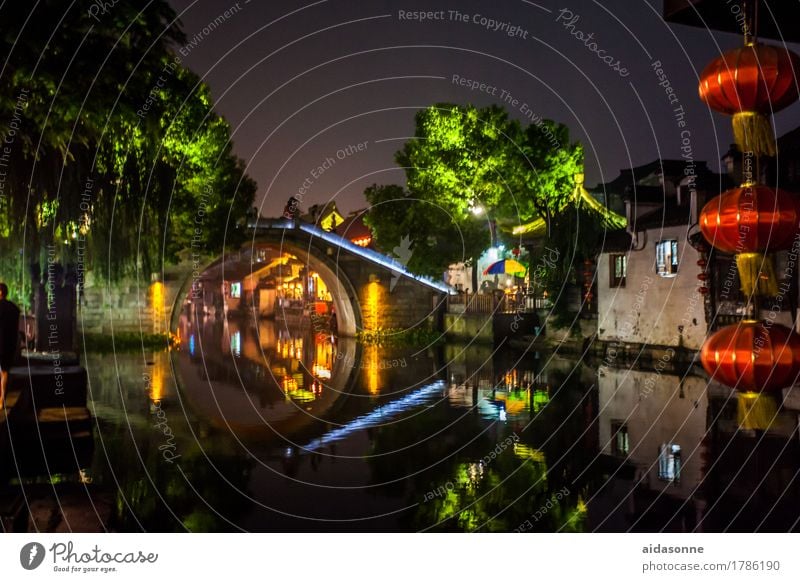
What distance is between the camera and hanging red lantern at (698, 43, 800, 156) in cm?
692

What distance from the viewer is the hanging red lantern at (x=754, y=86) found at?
6922 mm

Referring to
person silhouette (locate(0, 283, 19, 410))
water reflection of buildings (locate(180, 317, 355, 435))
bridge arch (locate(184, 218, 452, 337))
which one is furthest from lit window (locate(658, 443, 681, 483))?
bridge arch (locate(184, 218, 452, 337))

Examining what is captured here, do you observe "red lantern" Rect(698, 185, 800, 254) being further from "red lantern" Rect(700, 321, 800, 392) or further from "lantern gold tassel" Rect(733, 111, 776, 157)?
"red lantern" Rect(700, 321, 800, 392)

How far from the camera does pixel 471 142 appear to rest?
37031mm

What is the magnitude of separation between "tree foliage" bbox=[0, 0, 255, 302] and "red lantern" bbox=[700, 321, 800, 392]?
6574 mm

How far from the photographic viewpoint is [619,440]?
14031 millimetres

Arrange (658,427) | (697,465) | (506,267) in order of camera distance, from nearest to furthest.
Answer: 1. (697,465)
2. (658,427)
3. (506,267)

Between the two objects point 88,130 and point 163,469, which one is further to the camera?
point 163,469

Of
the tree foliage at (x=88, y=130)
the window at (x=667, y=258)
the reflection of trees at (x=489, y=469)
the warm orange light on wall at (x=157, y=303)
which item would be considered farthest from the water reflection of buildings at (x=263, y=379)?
the window at (x=667, y=258)

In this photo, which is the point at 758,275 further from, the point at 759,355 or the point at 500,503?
the point at 500,503

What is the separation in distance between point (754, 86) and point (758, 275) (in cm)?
152

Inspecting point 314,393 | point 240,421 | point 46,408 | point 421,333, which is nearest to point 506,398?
point 314,393

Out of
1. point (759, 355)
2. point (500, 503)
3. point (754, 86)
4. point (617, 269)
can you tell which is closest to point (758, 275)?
point (759, 355)
